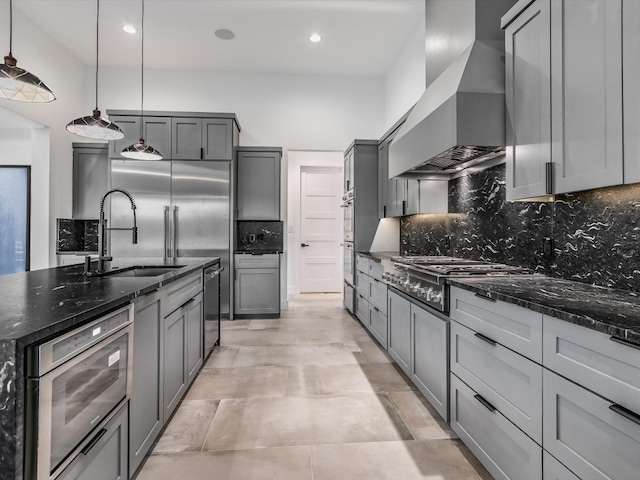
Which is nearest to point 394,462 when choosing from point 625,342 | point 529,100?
point 625,342

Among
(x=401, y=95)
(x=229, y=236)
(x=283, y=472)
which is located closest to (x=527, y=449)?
(x=283, y=472)

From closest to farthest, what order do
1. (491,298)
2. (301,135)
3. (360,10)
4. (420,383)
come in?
1. (491,298)
2. (420,383)
3. (360,10)
4. (301,135)

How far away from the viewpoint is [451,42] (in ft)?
8.78

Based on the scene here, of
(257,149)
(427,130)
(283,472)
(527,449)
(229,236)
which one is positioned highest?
(257,149)

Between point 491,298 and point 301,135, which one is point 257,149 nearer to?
point 301,135

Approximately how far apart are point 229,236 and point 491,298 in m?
3.80

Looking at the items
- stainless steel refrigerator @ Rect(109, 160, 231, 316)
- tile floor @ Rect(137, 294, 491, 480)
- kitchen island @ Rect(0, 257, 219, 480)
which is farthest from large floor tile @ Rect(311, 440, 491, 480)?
stainless steel refrigerator @ Rect(109, 160, 231, 316)

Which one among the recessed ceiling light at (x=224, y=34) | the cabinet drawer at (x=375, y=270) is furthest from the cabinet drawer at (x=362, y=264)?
the recessed ceiling light at (x=224, y=34)

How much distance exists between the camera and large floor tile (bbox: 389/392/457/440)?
7.00 ft

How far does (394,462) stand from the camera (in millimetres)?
1880

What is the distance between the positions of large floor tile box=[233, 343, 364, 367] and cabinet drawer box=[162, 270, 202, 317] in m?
0.88

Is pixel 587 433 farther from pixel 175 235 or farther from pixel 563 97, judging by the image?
pixel 175 235

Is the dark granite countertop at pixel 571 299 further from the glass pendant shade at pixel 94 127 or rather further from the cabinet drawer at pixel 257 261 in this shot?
the cabinet drawer at pixel 257 261

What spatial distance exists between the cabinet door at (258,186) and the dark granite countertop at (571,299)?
3633 mm
